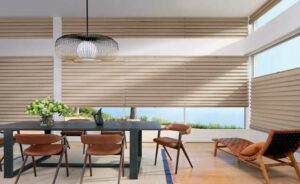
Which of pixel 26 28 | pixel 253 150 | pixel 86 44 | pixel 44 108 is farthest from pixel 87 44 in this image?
pixel 26 28

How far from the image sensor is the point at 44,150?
410cm

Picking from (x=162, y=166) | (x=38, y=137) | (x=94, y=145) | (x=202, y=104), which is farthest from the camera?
(x=202, y=104)

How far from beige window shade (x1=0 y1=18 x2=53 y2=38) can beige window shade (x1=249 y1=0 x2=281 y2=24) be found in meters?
5.23

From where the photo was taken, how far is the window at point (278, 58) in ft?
17.8

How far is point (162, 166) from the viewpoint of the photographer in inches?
193

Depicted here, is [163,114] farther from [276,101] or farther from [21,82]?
[21,82]

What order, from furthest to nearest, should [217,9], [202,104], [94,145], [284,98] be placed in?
[202,104], [217,9], [284,98], [94,145]

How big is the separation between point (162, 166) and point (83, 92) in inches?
137

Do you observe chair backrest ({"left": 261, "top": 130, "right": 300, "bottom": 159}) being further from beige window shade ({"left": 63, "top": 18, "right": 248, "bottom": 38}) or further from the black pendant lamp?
beige window shade ({"left": 63, "top": 18, "right": 248, "bottom": 38})

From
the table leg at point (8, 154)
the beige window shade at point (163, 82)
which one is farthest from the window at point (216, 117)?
the table leg at point (8, 154)

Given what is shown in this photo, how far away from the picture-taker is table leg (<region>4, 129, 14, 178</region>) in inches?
165

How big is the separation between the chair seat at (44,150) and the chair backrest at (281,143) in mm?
2965

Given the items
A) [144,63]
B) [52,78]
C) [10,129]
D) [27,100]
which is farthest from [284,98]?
[27,100]

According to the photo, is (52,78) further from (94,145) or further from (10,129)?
→ (94,145)
